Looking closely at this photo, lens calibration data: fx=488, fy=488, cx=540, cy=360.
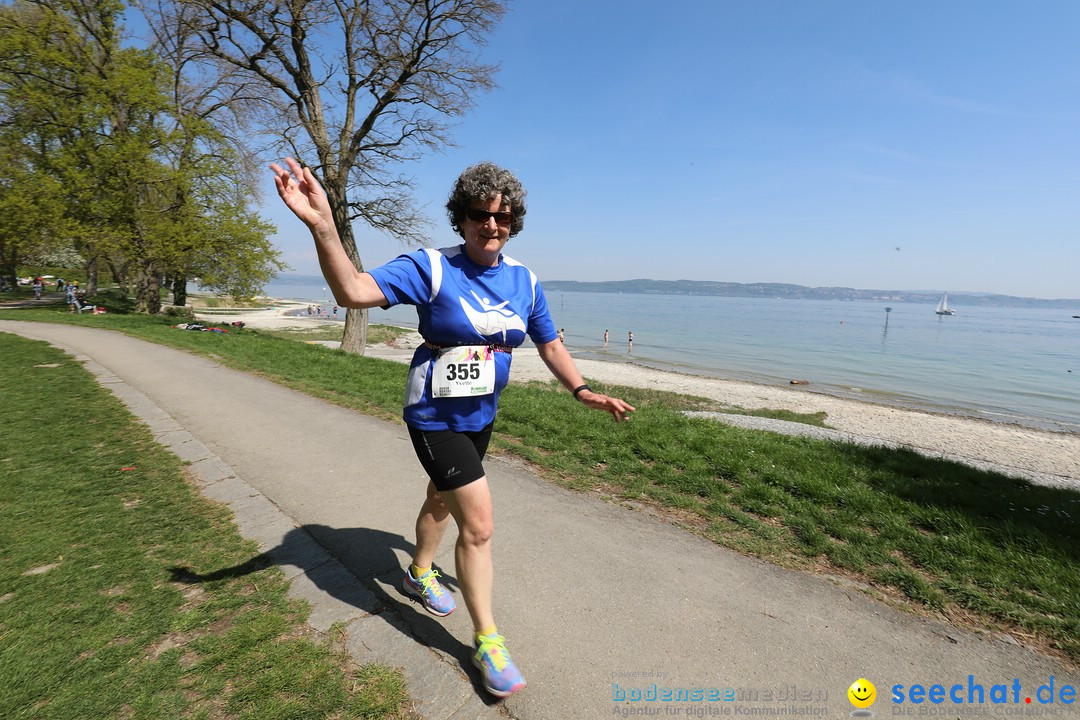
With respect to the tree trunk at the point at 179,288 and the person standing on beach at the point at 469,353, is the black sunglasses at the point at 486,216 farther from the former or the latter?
the tree trunk at the point at 179,288

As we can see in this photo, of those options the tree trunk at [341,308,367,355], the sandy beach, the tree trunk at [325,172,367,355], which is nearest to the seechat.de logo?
the sandy beach

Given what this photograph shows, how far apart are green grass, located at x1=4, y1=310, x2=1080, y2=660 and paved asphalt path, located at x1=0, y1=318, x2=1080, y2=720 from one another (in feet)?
0.95

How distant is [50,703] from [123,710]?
0.93ft

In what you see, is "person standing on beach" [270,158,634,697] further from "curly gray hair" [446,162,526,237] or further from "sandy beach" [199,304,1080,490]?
"sandy beach" [199,304,1080,490]

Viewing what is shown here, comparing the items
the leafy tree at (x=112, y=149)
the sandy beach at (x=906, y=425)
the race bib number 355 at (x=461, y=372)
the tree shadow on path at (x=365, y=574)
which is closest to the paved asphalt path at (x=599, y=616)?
the tree shadow on path at (x=365, y=574)

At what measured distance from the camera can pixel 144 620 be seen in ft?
7.88

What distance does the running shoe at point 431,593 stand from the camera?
8.70 ft

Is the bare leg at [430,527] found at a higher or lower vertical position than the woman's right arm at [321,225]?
lower

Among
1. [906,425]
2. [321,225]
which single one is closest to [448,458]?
[321,225]

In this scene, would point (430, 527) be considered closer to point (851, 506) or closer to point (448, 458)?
point (448, 458)

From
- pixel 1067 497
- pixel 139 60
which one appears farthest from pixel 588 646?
pixel 139 60

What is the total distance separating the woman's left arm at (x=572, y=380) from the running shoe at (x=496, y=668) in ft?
4.06

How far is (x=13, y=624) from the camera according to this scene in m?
2.33

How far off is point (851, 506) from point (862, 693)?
6.96 feet
